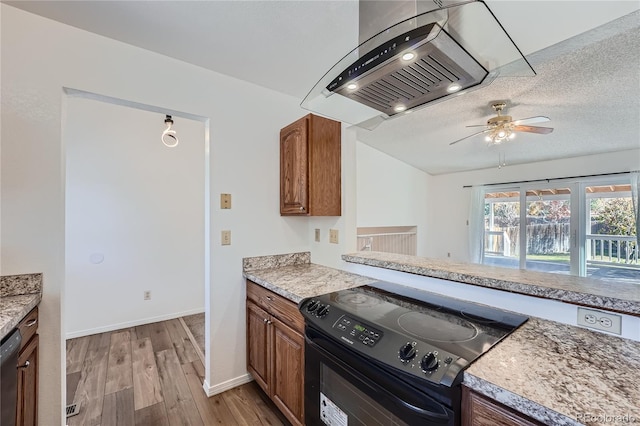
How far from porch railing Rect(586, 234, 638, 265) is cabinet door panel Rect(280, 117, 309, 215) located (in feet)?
16.4

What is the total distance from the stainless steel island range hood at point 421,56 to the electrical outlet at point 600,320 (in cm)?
99

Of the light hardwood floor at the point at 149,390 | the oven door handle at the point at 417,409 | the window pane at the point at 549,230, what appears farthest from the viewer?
the window pane at the point at 549,230

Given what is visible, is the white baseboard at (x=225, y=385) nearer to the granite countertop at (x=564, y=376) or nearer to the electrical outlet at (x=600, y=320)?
the granite countertop at (x=564, y=376)

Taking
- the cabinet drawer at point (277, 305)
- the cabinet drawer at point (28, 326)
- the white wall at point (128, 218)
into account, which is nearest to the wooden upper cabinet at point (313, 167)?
the cabinet drawer at point (277, 305)

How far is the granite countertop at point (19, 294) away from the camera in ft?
3.97

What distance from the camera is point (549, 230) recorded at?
4777mm

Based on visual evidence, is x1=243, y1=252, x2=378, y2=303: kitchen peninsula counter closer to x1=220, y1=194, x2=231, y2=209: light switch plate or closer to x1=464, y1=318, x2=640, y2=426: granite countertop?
x1=220, y1=194, x2=231, y2=209: light switch plate

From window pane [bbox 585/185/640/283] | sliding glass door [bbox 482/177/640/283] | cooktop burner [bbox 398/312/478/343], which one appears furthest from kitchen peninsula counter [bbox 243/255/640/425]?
window pane [bbox 585/185/640/283]

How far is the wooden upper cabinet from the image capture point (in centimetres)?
203

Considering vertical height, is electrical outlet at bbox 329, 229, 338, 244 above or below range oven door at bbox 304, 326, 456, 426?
above

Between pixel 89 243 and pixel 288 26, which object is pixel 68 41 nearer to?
pixel 288 26

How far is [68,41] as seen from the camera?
156 centimetres

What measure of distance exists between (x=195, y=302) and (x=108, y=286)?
0.98 meters

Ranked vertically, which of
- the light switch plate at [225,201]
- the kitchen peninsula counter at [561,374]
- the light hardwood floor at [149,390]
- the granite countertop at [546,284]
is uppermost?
the light switch plate at [225,201]
